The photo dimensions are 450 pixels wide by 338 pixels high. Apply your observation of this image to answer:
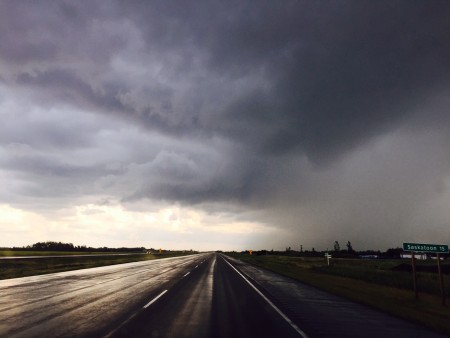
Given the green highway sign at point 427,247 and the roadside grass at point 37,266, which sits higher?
the green highway sign at point 427,247

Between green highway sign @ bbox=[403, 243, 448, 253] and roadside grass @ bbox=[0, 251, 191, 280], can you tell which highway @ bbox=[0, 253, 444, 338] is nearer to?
green highway sign @ bbox=[403, 243, 448, 253]

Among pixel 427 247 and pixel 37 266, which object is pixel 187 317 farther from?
pixel 37 266

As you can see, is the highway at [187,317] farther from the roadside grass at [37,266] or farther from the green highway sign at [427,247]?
the roadside grass at [37,266]

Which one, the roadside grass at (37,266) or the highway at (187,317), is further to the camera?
the roadside grass at (37,266)

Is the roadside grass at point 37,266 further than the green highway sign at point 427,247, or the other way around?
the roadside grass at point 37,266

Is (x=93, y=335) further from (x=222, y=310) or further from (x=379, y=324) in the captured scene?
(x=379, y=324)

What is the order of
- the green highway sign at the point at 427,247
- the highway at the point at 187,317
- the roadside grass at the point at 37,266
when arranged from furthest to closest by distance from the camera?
the roadside grass at the point at 37,266, the green highway sign at the point at 427,247, the highway at the point at 187,317

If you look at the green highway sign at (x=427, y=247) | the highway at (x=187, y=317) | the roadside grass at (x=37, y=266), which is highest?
the green highway sign at (x=427, y=247)

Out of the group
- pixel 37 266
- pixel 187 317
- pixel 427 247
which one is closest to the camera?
pixel 187 317

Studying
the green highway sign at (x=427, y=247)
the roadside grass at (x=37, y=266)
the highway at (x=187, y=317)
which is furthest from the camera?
the roadside grass at (x=37, y=266)

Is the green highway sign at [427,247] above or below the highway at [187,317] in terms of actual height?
above

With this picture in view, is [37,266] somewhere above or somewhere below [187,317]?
below

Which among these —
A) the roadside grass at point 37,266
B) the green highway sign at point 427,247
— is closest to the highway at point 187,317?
the green highway sign at point 427,247

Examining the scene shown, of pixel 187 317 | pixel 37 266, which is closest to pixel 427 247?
pixel 187 317
